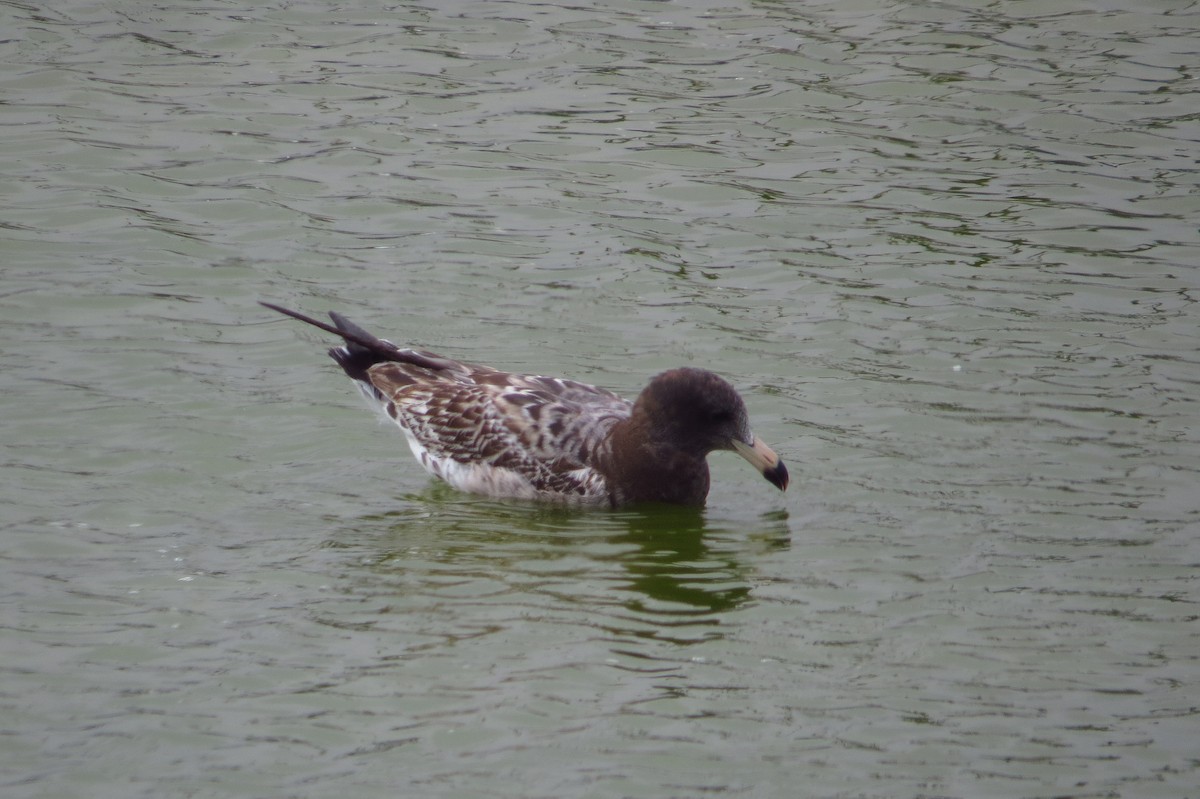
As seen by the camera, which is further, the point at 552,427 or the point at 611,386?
the point at 611,386

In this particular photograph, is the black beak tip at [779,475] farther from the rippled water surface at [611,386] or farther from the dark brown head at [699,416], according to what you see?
the rippled water surface at [611,386]

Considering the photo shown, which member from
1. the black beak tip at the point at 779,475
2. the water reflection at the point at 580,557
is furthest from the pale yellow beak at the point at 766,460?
the water reflection at the point at 580,557

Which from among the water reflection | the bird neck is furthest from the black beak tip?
the bird neck

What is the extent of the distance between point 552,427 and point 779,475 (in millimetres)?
1615

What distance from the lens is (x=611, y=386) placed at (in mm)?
12047

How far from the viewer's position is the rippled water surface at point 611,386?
7.59m

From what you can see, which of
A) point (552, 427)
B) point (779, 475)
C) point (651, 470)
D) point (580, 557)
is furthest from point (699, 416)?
point (580, 557)

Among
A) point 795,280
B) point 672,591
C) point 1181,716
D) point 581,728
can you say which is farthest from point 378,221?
point 1181,716

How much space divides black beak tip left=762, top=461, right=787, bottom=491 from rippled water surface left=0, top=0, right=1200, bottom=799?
25 cm

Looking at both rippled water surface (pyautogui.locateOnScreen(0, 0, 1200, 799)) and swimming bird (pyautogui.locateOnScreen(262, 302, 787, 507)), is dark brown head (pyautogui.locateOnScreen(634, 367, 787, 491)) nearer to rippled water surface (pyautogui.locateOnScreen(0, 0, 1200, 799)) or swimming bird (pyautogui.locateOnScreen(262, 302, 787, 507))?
swimming bird (pyautogui.locateOnScreen(262, 302, 787, 507))

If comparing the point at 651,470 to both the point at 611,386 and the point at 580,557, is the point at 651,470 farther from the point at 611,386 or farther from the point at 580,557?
the point at 611,386

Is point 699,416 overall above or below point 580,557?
above

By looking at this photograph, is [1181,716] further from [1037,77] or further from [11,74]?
[11,74]

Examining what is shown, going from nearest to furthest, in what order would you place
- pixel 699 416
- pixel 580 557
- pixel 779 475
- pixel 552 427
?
1. pixel 580 557
2. pixel 779 475
3. pixel 699 416
4. pixel 552 427
